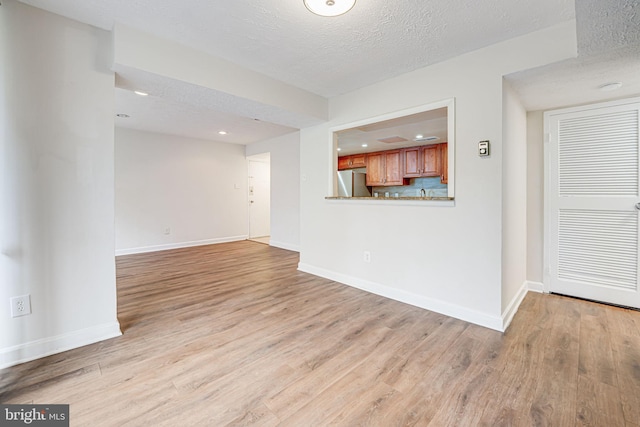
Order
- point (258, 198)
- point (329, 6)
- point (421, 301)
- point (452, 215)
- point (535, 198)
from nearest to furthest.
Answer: point (329, 6)
point (452, 215)
point (421, 301)
point (535, 198)
point (258, 198)

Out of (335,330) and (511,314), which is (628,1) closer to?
(511,314)

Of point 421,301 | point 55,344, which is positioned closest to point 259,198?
point 421,301

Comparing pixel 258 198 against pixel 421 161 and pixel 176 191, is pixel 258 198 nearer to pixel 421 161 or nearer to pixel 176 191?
pixel 176 191

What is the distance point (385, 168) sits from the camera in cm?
630

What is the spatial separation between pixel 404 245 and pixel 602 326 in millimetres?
1717

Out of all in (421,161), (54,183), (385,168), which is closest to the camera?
(54,183)

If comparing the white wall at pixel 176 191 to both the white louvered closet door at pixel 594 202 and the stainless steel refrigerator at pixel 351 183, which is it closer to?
the stainless steel refrigerator at pixel 351 183

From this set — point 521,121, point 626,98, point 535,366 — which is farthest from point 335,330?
point 626,98

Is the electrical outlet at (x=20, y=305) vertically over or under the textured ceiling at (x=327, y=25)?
under

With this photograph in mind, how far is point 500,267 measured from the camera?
2.26 metres

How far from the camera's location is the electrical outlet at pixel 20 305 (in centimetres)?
177

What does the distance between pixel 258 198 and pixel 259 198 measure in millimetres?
27

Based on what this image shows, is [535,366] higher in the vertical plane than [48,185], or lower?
lower

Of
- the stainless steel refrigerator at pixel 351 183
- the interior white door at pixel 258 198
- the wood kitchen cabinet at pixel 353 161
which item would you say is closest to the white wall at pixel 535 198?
the stainless steel refrigerator at pixel 351 183
